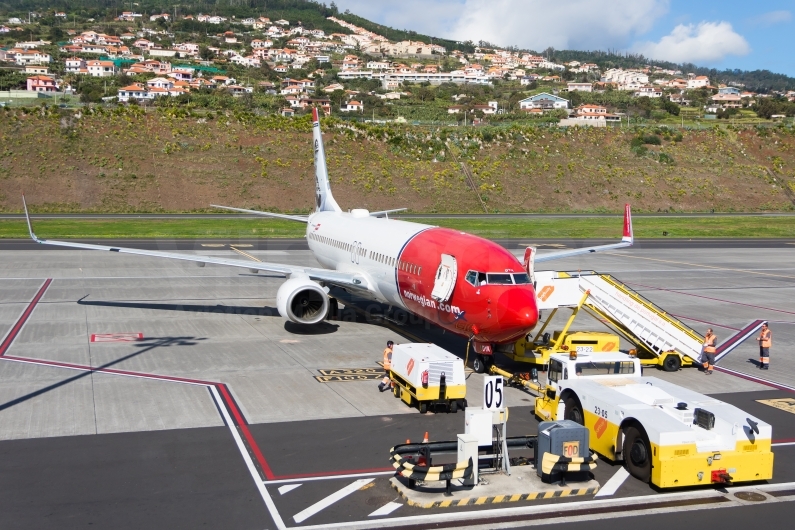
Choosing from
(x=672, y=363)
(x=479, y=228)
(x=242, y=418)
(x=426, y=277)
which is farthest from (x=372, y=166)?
(x=242, y=418)

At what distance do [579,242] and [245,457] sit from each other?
55.1 m

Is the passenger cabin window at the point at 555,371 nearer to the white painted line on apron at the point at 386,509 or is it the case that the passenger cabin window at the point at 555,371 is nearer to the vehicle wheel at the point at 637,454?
the vehicle wheel at the point at 637,454

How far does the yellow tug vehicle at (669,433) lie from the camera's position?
16.0m

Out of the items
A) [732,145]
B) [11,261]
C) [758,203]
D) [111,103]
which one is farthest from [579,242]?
[111,103]

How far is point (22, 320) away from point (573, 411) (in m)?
25.5

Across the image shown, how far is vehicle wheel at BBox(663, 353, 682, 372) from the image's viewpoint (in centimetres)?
2789

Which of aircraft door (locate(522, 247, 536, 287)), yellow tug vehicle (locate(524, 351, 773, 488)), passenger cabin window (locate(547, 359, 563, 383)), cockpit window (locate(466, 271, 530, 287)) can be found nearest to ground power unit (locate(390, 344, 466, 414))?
passenger cabin window (locate(547, 359, 563, 383))

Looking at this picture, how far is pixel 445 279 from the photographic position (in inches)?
1032

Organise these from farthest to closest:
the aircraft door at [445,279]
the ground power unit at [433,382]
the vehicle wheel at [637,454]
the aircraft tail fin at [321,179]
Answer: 1. the aircraft tail fin at [321,179]
2. the aircraft door at [445,279]
3. the ground power unit at [433,382]
4. the vehicle wheel at [637,454]

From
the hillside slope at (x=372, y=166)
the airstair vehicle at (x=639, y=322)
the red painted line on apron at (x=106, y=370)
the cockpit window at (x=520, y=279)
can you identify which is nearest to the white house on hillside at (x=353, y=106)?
the hillside slope at (x=372, y=166)

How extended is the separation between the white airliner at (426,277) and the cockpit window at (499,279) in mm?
32

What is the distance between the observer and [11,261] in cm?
5200

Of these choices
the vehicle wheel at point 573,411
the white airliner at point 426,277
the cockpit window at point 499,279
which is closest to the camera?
the vehicle wheel at point 573,411

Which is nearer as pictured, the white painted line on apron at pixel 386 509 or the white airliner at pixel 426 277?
the white painted line on apron at pixel 386 509
